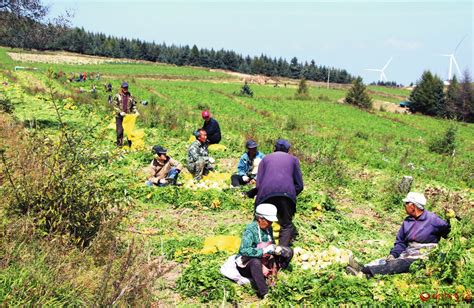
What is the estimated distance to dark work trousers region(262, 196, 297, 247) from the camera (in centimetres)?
588

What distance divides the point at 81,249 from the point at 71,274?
0.96 meters

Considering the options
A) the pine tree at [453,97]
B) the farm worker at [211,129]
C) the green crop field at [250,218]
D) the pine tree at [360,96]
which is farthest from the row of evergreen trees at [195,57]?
the farm worker at [211,129]

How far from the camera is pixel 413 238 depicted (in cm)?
559

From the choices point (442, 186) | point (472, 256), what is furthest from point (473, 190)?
point (472, 256)

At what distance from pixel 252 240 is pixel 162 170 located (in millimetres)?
4435

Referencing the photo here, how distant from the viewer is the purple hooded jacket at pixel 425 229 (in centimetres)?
552

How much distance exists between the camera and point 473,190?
40.6 ft

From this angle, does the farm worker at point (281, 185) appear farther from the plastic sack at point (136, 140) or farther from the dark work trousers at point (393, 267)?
the plastic sack at point (136, 140)

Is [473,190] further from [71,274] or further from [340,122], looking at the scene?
[340,122]

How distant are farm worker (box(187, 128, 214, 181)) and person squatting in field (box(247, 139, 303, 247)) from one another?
3.48 metres

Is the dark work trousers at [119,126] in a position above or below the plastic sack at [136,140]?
above

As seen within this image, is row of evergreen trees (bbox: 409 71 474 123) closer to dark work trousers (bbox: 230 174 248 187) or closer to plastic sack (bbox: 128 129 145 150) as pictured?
plastic sack (bbox: 128 129 145 150)

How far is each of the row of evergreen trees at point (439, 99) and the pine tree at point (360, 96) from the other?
11.1 metres

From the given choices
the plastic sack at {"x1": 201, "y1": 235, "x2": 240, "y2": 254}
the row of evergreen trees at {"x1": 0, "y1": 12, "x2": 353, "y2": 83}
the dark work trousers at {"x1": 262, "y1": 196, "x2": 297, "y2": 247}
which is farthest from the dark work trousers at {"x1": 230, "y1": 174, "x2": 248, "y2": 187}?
the row of evergreen trees at {"x1": 0, "y1": 12, "x2": 353, "y2": 83}
